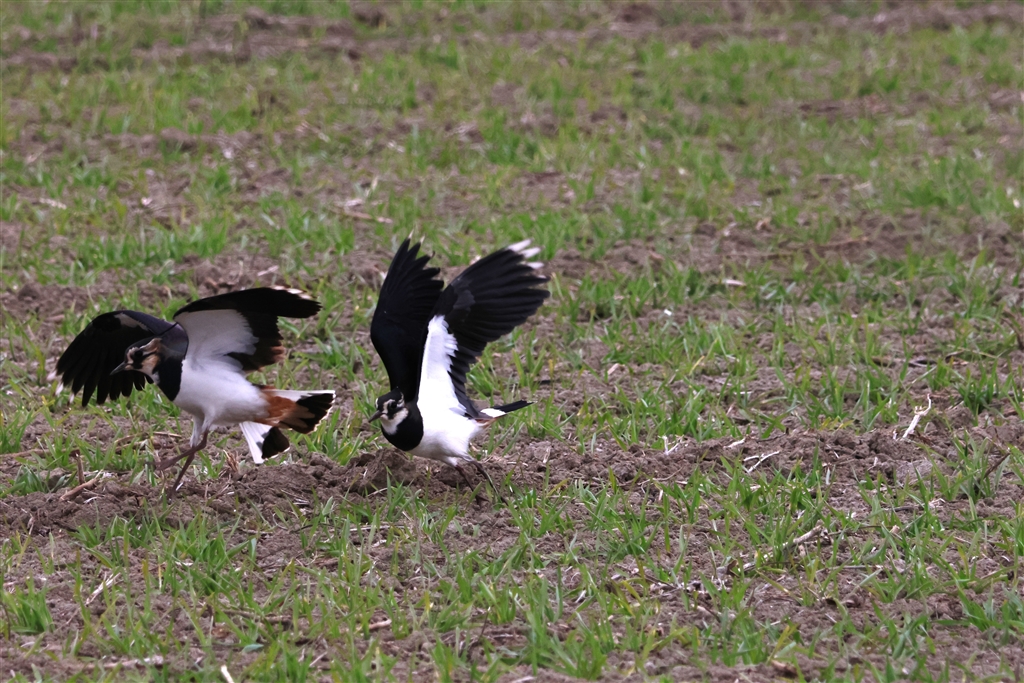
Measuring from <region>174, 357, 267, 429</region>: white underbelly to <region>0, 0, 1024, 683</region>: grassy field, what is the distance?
26cm

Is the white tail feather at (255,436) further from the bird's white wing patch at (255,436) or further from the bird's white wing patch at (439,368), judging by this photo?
the bird's white wing patch at (439,368)

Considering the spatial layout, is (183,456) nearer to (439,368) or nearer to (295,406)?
(295,406)

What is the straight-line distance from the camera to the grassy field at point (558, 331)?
11.5 ft

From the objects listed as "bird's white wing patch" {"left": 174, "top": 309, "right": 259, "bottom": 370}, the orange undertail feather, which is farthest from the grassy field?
"bird's white wing patch" {"left": 174, "top": 309, "right": 259, "bottom": 370}

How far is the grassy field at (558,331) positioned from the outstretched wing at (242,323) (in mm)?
420

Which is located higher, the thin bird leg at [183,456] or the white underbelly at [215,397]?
the white underbelly at [215,397]

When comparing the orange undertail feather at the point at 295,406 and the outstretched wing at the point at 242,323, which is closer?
the outstretched wing at the point at 242,323

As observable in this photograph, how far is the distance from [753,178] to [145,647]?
16.2 feet

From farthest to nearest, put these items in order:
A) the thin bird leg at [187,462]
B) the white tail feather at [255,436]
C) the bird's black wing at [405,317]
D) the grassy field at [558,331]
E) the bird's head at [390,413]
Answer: the white tail feather at [255,436] < the bird's black wing at [405,317] < the thin bird leg at [187,462] < the bird's head at [390,413] < the grassy field at [558,331]

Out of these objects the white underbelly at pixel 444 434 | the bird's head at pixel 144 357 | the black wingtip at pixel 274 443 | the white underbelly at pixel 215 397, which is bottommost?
the black wingtip at pixel 274 443

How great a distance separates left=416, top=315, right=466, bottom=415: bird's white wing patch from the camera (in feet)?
14.2

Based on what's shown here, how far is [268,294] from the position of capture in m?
4.06

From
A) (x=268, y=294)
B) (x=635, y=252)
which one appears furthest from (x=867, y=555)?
(x=635, y=252)

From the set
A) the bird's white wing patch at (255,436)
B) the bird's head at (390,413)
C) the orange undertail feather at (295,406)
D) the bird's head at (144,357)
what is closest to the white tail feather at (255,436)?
the bird's white wing patch at (255,436)
